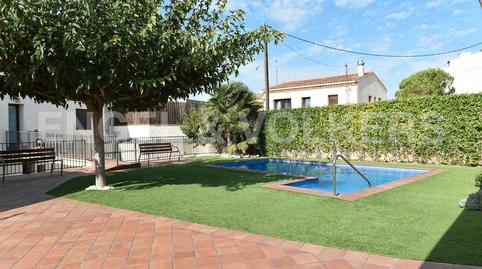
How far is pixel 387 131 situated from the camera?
48.0 ft

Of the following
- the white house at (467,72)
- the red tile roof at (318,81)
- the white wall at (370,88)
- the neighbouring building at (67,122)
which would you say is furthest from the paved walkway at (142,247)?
the white house at (467,72)

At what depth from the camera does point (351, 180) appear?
11.9m

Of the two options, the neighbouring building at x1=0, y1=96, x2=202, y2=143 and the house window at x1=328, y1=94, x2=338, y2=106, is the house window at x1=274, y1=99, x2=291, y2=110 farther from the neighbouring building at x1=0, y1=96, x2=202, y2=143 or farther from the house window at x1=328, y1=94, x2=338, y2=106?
the neighbouring building at x1=0, y1=96, x2=202, y2=143

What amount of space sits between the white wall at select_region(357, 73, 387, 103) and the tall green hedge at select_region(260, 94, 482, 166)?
1305 cm

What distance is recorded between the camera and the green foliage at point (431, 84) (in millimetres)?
35531

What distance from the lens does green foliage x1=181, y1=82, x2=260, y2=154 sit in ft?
58.9

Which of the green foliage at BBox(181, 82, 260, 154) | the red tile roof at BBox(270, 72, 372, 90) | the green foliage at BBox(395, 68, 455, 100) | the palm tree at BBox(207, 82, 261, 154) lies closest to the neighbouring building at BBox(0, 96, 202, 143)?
the green foliage at BBox(181, 82, 260, 154)

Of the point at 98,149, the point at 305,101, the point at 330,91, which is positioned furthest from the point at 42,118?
the point at 330,91

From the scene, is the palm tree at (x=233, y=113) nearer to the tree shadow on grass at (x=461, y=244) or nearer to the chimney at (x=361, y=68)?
the tree shadow on grass at (x=461, y=244)

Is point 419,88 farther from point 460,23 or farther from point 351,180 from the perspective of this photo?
point 351,180

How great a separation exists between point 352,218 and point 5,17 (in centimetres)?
726

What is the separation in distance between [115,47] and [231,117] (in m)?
11.0

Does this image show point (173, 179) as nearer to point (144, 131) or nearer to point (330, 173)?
point (330, 173)

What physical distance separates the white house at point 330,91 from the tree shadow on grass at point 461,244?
23.5 m
